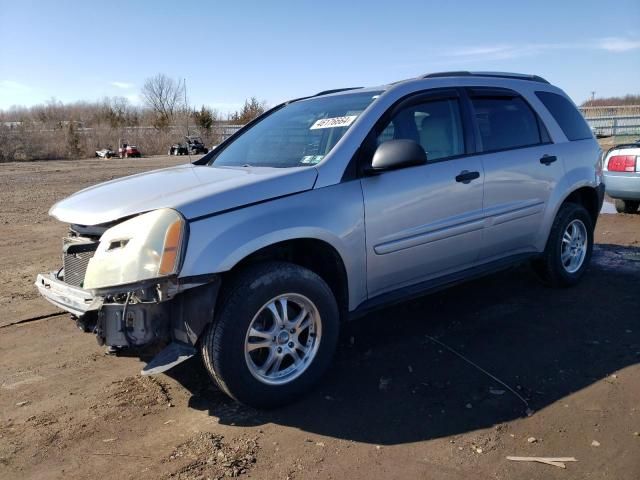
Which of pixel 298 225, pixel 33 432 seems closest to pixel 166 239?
pixel 298 225

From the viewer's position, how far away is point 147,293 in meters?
2.97

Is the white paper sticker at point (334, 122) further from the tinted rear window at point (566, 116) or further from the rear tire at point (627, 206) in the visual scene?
the rear tire at point (627, 206)

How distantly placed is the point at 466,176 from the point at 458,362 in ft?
4.52

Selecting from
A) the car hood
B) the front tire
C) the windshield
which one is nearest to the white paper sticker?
the windshield

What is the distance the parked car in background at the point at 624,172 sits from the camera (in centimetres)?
881

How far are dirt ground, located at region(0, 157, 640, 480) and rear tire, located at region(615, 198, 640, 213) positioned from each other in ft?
17.7

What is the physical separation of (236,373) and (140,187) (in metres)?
1.39

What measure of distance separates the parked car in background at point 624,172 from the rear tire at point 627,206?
0.27m

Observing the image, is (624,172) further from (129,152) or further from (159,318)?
(129,152)

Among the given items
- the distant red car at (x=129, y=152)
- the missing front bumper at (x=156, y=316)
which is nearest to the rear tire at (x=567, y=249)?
the missing front bumper at (x=156, y=316)

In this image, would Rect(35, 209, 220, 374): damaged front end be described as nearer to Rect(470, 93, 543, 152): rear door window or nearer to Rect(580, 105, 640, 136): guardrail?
Rect(470, 93, 543, 152): rear door window

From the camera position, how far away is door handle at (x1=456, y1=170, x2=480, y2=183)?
13.8ft

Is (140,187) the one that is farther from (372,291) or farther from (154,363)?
(372,291)

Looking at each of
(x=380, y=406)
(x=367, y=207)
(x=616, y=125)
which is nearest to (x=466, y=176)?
(x=367, y=207)
